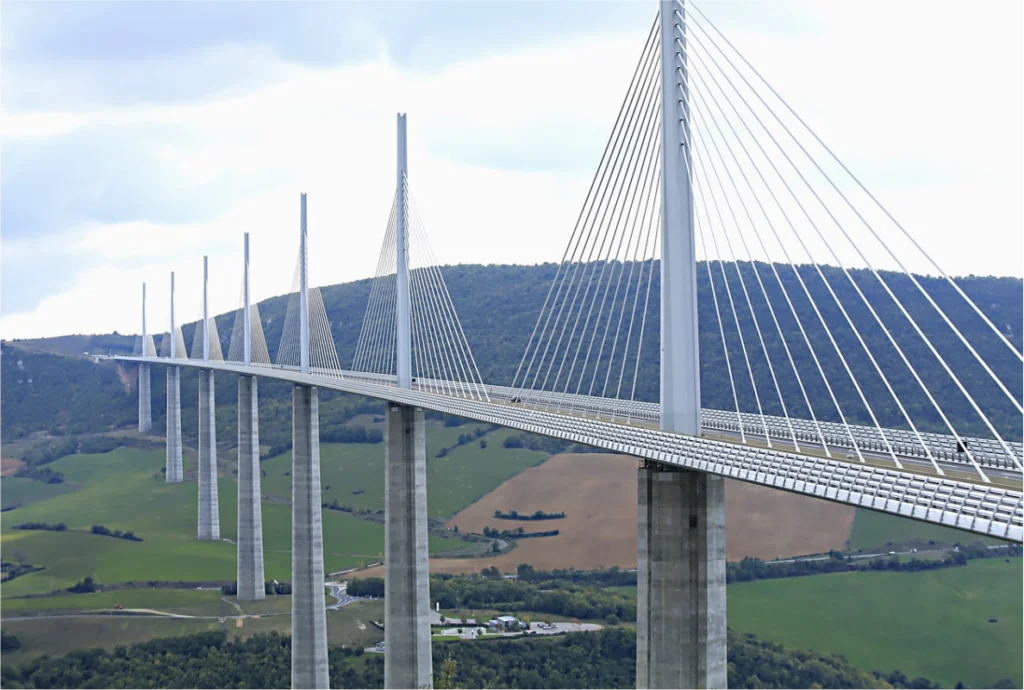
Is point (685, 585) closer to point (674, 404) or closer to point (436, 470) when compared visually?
point (674, 404)

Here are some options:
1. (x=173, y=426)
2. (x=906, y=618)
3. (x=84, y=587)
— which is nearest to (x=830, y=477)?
(x=906, y=618)

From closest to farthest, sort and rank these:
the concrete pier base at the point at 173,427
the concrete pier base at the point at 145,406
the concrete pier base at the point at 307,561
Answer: the concrete pier base at the point at 307,561, the concrete pier base at the point at 173,427, the concrete pier base at the point at 145,406

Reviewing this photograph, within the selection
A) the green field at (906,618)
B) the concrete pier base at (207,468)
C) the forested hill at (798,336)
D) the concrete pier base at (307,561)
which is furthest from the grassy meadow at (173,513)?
the green field at (906,618)

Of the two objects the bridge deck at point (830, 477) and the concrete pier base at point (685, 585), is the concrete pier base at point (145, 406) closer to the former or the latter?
the bridge deck at point (830, 477)

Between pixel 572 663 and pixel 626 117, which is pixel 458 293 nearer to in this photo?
pixel 572 663

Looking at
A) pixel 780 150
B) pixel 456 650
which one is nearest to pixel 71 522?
pixel 456 650

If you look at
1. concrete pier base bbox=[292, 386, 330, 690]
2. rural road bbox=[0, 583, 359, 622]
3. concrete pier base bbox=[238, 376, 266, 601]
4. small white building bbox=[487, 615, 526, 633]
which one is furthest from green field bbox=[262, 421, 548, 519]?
concrete pier base bbox=[292, 386, 330, 690]

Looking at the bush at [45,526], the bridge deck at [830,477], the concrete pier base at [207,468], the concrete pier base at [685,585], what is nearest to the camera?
the bridge deck at [830,477]

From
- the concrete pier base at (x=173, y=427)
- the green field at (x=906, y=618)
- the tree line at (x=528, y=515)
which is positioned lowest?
the green field at (x=906, y=618)
